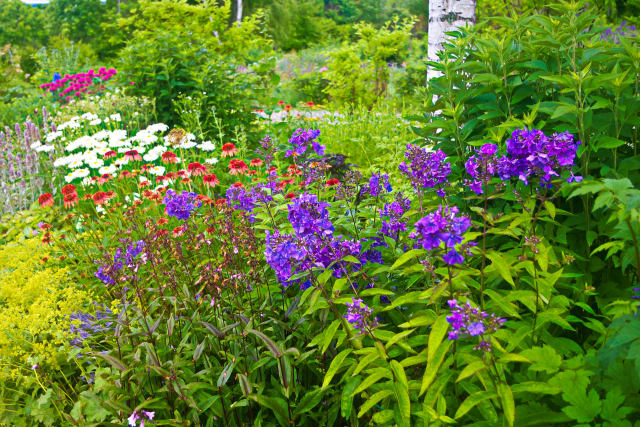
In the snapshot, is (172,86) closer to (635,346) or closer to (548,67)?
(548,67)

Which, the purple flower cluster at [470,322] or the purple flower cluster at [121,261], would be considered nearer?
the purple flower cluster at [470,322]

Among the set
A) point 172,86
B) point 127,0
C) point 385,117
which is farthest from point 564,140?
point 127,0

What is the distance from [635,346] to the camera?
141 centimetres

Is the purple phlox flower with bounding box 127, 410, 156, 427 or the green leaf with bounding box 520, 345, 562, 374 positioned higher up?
the green leaf with bounding box 520, 345, 562, 374

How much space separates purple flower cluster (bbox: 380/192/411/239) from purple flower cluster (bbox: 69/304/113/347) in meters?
1.68

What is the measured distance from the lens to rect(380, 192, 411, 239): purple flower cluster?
2518 millimetres

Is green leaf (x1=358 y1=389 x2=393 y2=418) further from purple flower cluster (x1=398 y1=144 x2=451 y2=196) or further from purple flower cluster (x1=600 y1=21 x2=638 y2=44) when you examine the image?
purple flower cluster (x1=600 y1=21 x2=638 y2=44)

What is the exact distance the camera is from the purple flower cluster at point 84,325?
2643mm

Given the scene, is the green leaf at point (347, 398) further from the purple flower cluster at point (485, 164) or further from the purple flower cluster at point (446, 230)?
the purple flower cluster at point (485, 164)

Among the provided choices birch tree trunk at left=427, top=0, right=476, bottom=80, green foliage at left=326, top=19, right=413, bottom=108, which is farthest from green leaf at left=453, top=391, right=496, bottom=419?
green foliage at left=326, top=19, right=413, bottom=108

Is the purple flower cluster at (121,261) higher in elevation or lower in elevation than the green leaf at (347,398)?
higher

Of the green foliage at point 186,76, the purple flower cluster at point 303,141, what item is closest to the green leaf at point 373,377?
the purple flower cluster at point 303,141

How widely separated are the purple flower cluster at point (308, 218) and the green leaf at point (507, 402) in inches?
37.6

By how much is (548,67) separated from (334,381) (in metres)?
2.17
